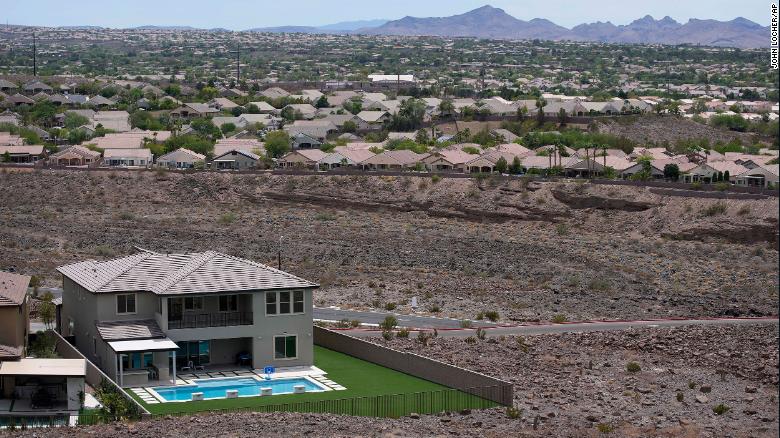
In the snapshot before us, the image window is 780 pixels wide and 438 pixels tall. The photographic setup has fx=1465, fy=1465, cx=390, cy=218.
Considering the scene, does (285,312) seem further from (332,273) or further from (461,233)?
(461,233)

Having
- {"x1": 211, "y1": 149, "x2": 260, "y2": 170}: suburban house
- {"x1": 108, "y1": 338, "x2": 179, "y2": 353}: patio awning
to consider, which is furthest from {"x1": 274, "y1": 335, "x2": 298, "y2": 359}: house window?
{"x1": 211, "y1": 149, "x2": 260, "y2": 170}: suburban house

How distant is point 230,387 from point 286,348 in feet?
9.57

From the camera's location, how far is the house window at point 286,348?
129ft

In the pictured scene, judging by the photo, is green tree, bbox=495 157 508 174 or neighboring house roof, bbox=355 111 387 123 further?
neighboring house roof, bbox=355 111 387 123

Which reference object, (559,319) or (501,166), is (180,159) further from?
(559,319)

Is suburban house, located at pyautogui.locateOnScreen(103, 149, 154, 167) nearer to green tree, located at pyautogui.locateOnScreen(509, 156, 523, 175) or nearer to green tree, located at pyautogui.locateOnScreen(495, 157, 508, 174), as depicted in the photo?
green tree, located at pyautogui.locateOnScreen(495, 157, 508, 174)

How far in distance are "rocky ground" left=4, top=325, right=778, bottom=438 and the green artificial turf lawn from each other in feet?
2.41

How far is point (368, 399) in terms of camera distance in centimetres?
3528

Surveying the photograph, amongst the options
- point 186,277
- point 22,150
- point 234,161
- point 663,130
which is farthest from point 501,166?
point 186,277

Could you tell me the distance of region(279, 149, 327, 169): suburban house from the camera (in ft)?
319

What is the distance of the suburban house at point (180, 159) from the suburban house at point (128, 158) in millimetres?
990

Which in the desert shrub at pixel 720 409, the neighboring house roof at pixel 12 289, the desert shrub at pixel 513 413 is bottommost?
the desert shrub at pixel 720 409

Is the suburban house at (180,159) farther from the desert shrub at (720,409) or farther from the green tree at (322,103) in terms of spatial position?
the desert shrub at (720,409)

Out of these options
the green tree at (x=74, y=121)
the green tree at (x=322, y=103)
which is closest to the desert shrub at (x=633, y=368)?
the green tree at (x=74, y=121)
